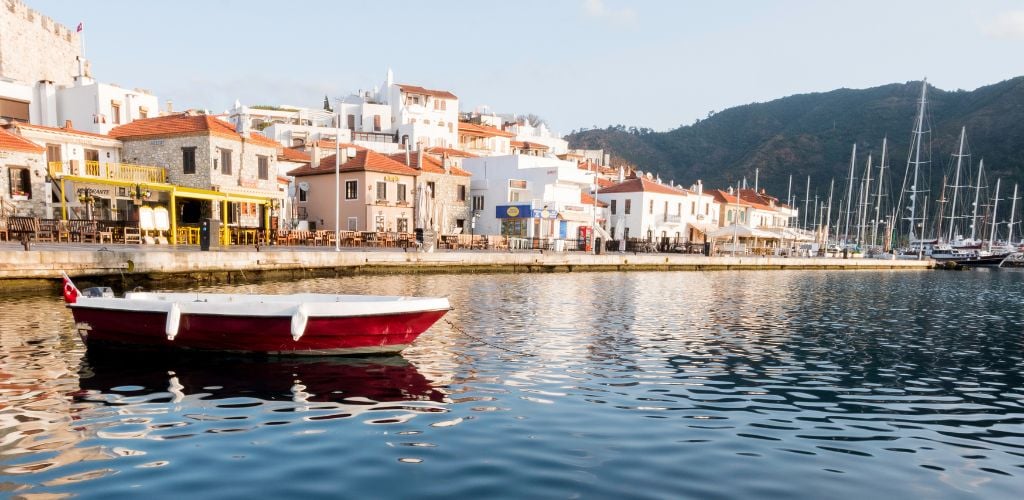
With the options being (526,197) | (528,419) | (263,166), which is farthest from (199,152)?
(528,419)

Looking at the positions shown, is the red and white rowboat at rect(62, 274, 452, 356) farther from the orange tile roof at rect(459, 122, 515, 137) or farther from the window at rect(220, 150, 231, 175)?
the orange tile roof at rect(459, 122, 515, 137)

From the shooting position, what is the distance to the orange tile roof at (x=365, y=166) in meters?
46.1

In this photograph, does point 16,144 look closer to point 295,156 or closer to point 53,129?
point 53,129

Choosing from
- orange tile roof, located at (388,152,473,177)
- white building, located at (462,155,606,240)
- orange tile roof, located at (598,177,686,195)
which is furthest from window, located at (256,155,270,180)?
orange tile roof, located at (598,177,686,195)

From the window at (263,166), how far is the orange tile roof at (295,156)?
54.8 feet

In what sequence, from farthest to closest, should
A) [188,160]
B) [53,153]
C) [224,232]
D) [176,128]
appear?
[176,128] → [188,160] → [53,153] → [224,232]

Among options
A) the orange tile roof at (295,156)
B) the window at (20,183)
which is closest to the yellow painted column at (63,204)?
the window at (20,183)

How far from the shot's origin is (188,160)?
3678 cm

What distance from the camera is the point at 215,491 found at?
214 inches

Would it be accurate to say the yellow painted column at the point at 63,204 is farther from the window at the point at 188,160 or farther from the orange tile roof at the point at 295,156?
the orange tile roof at the point at 295,156

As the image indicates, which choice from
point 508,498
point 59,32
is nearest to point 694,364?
point 508,498

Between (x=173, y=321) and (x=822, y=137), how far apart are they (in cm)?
15249

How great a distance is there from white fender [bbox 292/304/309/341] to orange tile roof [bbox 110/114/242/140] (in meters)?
31.1

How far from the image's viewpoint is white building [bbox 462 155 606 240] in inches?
2130
